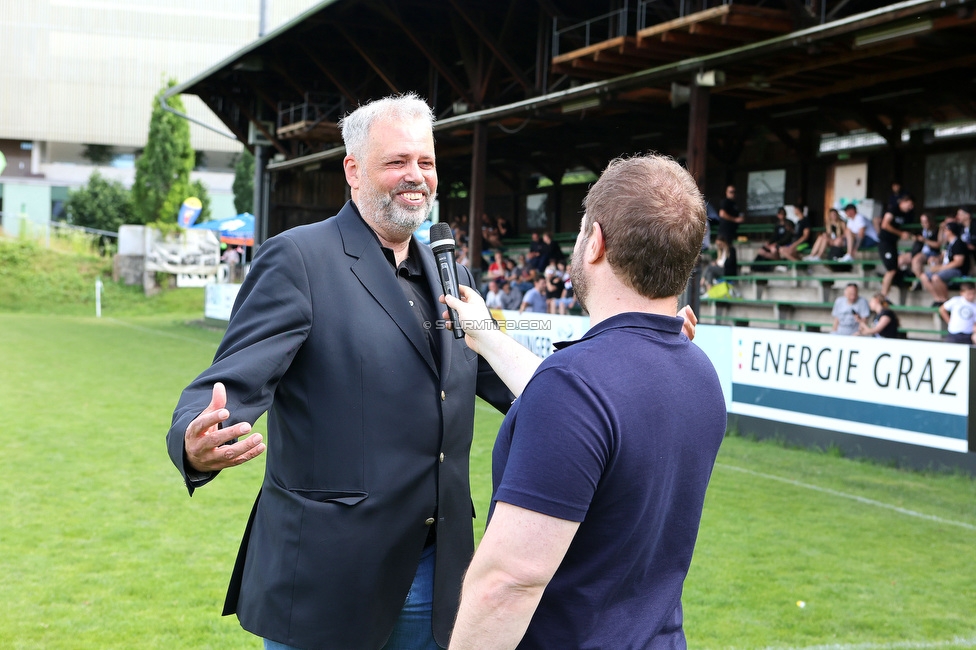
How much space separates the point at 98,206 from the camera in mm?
54688

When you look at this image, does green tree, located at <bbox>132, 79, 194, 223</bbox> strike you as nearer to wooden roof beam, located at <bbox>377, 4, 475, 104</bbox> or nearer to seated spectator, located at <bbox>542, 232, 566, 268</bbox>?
wooden roof beam, located at <bbox>377, 4, 475, 104</bbox>

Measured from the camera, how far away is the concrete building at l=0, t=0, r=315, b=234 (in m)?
56.8

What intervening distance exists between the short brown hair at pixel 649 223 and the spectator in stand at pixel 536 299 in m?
17.6

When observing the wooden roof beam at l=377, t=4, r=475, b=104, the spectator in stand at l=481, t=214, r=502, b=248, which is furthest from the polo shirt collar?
the spectator in stand at l=481, t=214, r=502, b=248

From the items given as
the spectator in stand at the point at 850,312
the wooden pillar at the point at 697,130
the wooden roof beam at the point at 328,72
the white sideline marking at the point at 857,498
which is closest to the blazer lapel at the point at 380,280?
the white sideline marking at the point at 857,498

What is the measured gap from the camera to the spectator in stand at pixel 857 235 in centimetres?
1686

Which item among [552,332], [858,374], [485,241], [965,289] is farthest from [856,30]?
[485,241]

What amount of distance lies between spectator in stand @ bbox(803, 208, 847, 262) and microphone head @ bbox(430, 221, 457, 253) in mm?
15438

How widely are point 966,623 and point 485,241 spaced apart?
24893 millimetres

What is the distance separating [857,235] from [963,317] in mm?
4726

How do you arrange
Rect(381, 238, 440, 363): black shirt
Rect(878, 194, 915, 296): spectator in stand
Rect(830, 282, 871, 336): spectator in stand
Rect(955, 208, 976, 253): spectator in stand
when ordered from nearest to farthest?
Rect(381, 238, 440, 363): black shirt, Rect(955, 208, 976, 253): spectator in stand, Rect(830, 282, 871, 336): spectator in stand, Rect(878, 194, 915, 296): spectator in stand

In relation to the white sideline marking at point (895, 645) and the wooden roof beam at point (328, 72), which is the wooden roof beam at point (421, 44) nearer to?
the wooden roof beam at point (328, 72)

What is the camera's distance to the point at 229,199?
203 feet

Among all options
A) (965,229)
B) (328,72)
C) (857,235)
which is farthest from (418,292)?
(328,72)
